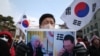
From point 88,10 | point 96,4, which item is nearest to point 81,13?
point 88,10

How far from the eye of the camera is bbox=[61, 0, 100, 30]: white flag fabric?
635 centimetres

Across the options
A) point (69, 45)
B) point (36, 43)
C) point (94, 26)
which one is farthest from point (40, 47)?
point (94, 26)

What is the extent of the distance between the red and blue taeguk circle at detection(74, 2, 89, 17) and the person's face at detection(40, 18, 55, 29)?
206cm

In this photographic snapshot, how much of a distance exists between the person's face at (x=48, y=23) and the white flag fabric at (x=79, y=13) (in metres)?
1.53

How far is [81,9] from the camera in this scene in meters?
7.14

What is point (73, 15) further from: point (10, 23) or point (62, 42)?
point (10, 23)

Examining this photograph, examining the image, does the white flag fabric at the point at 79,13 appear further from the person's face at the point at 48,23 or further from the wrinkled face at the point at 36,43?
the wrinkled face at the point at 36,43

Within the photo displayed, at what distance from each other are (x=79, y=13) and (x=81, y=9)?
0.32 meters

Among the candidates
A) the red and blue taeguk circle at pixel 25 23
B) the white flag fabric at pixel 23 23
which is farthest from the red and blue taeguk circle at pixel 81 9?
the red and blue taeguk circle at pixel 25 23

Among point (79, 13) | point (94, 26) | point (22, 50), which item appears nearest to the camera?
point (22, 50)

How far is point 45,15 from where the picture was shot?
4.84 meters

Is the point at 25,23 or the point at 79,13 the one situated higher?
the point at 79,13

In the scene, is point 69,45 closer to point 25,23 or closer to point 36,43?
point 36,43

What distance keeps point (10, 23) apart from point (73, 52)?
8809cm
